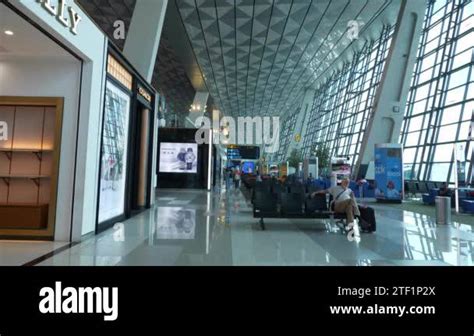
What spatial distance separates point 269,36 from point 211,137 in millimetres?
6922

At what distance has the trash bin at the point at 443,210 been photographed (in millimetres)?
8641

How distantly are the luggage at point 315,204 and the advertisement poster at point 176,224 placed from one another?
8.53 ft

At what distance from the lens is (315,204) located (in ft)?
25.8

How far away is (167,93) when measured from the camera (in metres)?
32.3

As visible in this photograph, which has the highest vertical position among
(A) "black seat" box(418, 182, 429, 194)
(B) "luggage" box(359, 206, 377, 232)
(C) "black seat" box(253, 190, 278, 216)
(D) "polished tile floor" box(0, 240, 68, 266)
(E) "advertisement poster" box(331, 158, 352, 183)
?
(E) "advertisement poster" box(331, 158, 352, 183)

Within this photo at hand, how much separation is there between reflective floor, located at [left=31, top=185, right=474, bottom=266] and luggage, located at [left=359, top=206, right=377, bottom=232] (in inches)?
8.3

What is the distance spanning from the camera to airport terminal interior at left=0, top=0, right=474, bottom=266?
546 centimetres

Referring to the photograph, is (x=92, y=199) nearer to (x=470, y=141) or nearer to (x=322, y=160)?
(x=470, y=141)

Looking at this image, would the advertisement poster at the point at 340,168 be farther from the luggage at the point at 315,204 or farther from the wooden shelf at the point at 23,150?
the wooden shelf at the point at 23,150

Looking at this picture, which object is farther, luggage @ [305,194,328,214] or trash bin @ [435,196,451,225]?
trash bin @ [435,196,451,225]

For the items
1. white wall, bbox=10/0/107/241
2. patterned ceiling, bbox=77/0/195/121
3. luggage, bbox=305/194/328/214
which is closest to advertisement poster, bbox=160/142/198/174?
patterned ceiling, bbox=77/0/195/121
